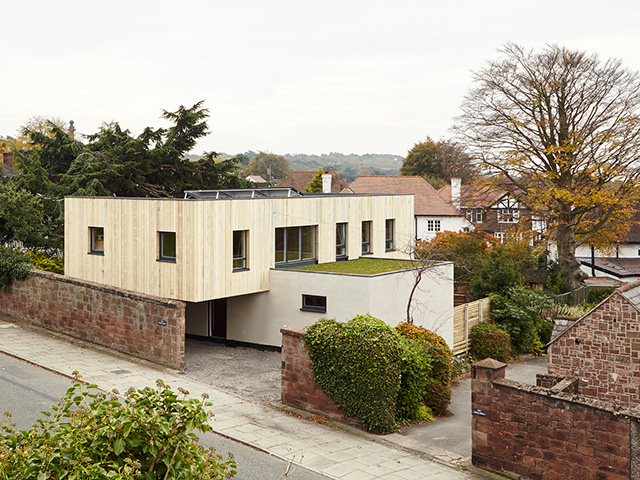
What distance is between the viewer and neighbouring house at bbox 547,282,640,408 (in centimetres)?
1655

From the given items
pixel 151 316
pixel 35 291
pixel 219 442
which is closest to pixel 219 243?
pixel 151 316

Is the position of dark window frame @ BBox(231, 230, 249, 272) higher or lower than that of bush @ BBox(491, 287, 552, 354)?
higher

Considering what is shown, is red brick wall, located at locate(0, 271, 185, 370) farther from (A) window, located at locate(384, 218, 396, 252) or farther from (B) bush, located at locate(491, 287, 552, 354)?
(B) bush, located at locate(491, 287, 552, 354)

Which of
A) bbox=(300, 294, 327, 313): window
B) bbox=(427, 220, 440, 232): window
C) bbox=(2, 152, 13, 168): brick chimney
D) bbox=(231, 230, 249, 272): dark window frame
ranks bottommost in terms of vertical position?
bbox=(300, 294, 327, 313): window

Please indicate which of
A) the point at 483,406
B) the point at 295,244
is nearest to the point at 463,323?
the point at 295,244

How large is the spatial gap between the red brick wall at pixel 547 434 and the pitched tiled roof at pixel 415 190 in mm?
43261

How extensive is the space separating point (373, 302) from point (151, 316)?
6.89 m

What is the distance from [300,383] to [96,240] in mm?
11841

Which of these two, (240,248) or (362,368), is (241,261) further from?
(362,368)

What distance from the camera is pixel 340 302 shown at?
21.6 meters

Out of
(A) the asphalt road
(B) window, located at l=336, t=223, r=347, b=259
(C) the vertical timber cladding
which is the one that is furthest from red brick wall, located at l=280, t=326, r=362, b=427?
(B) window, located at l=336, t=223, r=347, b=259

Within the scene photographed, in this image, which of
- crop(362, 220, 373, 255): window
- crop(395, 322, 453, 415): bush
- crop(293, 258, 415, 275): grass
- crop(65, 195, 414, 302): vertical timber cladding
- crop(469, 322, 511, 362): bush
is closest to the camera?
crop(395, 322, 453, 415): bush

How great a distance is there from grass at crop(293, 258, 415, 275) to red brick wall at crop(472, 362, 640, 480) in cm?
998

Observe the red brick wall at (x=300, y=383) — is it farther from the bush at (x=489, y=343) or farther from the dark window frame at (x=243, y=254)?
the bush at (x=489, y=343)
